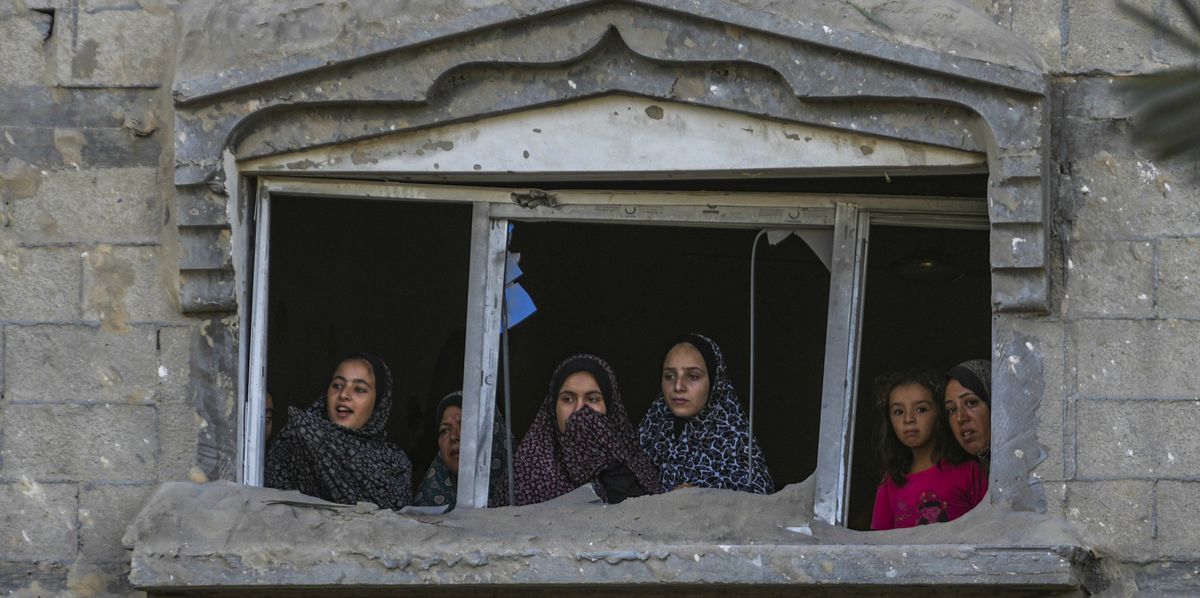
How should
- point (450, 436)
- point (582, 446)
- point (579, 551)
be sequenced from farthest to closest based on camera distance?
point (450, 436) < point (582, 446) < point (579, 551)

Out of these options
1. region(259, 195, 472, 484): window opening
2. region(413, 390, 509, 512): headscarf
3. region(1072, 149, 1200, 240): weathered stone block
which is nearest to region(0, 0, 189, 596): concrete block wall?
region(413, 390, 509, 512): headscarf

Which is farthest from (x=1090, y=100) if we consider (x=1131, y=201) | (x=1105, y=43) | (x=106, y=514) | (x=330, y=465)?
(x=106, y=514)

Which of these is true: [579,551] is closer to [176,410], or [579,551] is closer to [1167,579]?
[176,410]

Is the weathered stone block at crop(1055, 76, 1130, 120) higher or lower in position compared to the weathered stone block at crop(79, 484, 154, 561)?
higher

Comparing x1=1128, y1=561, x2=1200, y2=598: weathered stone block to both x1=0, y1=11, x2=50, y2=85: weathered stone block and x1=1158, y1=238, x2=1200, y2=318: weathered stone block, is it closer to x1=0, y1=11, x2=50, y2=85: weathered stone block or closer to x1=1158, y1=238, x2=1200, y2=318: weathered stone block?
x1=1158, y1=238, x2=1200, y2=318: weathered stone block

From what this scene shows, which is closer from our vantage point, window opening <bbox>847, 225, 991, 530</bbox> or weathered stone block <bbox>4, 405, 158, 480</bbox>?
weathered stone block <bbox>4, 405, 158, 480</bbox>

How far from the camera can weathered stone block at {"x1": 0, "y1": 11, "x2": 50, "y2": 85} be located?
4.50 metres

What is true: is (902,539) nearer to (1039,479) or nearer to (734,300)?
(1039,479)

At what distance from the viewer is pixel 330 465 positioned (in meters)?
4.70

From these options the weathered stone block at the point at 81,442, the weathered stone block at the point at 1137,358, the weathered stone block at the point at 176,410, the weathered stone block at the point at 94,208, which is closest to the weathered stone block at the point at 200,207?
the weathered stone block at the point at 94,208

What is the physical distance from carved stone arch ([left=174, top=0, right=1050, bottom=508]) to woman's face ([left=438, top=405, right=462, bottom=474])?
1.09 metres

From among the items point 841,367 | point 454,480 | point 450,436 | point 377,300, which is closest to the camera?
point 841,367

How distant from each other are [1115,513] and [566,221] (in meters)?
1.71

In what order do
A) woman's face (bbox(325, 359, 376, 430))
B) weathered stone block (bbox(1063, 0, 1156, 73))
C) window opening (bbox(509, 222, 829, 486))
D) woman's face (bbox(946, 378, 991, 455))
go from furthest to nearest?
window opening (bbox(509, 222, 829, 486)), woman's face (bbox(325, 359, 376, 430)), woman's face (bbox(946, 378, 991, 455)), weathered stone block (bbox(1063, 0, 1156, 73))
